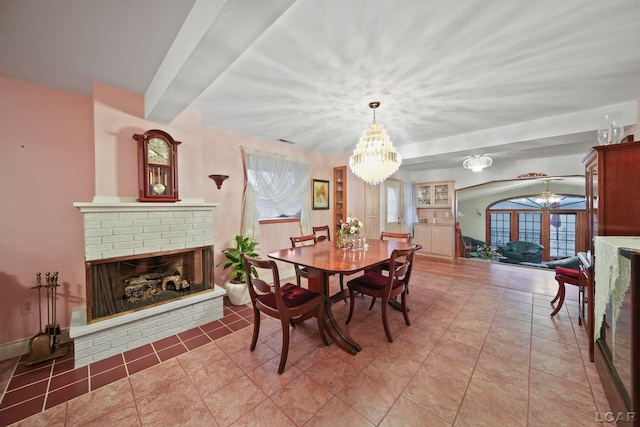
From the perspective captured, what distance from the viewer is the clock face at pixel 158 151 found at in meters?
2.30

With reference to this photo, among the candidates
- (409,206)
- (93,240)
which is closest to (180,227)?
(93,240)

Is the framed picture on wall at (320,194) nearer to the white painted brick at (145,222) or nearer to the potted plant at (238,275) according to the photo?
the potted plant at (238,275)

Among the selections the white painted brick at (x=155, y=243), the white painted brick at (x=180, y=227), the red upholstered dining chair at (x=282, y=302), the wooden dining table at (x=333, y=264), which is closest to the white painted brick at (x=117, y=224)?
the white painted brick at (x=155, y=243)

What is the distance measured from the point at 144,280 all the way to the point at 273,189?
2.09 m

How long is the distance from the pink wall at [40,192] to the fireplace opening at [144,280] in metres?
0.48

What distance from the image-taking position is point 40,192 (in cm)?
209

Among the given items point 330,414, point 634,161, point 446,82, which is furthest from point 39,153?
point 634,161

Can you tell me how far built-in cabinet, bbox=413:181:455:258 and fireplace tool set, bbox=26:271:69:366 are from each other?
21.6 feet

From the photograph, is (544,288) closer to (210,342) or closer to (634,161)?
(634,161)

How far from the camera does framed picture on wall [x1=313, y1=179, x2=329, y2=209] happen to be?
4.52 meters

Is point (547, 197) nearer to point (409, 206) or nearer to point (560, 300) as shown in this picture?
point (409, 206)

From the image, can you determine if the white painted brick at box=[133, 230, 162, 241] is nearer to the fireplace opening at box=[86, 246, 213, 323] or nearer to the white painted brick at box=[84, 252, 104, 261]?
the fireplace opening at box=[86, 246, 213, 323]

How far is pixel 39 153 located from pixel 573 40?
4276mm

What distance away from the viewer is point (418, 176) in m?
6.48
